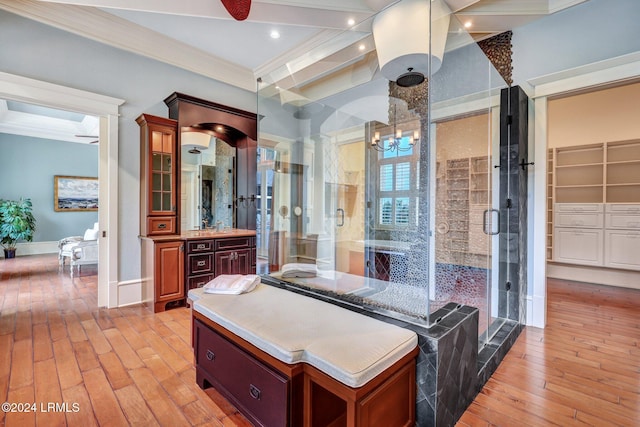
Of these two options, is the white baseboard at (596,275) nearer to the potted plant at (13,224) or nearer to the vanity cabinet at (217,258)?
the vanity cabinet at (217,258)

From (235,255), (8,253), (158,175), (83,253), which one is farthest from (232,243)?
(8,253)

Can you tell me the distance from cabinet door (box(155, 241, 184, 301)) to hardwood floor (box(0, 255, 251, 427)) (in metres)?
0.22

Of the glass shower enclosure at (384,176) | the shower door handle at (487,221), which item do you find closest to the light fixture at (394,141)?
the glass shower enclosure at (384,176)

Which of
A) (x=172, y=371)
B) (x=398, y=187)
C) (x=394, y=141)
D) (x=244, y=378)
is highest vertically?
(x=394, y=141)

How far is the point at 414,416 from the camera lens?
146 centimetres

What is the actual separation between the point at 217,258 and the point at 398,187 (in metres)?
2.46

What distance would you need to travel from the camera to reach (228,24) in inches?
130

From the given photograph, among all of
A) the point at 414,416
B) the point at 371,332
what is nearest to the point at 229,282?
the point at 371,332

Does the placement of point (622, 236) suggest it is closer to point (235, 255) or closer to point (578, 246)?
point (578, 246)

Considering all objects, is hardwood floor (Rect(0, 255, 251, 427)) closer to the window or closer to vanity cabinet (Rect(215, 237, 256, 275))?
vanity cabinet (Rect(215, 237, 256, 275))

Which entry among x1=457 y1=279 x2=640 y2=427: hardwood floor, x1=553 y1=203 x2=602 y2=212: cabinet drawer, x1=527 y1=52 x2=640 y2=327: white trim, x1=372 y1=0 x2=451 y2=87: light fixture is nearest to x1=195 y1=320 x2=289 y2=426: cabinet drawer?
x1=457 y1=279 x2=640 y2=427: hardwood floor

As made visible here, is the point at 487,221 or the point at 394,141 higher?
the point at 394,141

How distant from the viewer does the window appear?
298 cm

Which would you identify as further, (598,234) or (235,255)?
(598,234)
